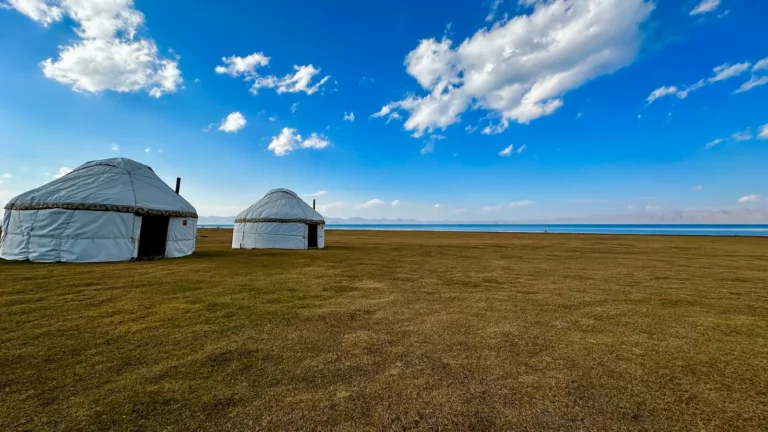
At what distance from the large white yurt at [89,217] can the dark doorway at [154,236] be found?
12 cm

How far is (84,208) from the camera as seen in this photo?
12.2 meters

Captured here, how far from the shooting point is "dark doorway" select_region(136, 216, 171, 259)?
14.5 meters

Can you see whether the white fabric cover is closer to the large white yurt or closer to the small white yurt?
the large white yurt

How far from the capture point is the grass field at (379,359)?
8.57ft

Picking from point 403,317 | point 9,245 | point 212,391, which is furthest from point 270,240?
point 212,391

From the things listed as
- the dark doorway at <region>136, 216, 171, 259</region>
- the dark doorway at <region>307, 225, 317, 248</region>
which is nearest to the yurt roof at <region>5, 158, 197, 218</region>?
the dark doorway at <region>136, 216, 171, 259</region>

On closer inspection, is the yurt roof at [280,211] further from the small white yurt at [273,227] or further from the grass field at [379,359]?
the grass field at [379,359]

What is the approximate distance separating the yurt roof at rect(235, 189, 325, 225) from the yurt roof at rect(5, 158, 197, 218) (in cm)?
471

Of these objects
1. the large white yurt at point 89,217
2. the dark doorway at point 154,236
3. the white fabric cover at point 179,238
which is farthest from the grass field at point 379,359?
the dark doorway at point 154,236

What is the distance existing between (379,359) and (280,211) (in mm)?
18062

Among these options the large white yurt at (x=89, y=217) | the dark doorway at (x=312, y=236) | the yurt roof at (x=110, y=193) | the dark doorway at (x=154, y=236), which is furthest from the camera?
the dark doorway at (x=312, y=236)

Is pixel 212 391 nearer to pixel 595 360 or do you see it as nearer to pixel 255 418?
pixel 255 418

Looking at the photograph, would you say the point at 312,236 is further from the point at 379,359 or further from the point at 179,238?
the point at 379,359

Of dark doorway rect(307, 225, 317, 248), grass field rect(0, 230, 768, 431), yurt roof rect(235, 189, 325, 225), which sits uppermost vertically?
yurt roof rect(235, 189, 325, 225)
